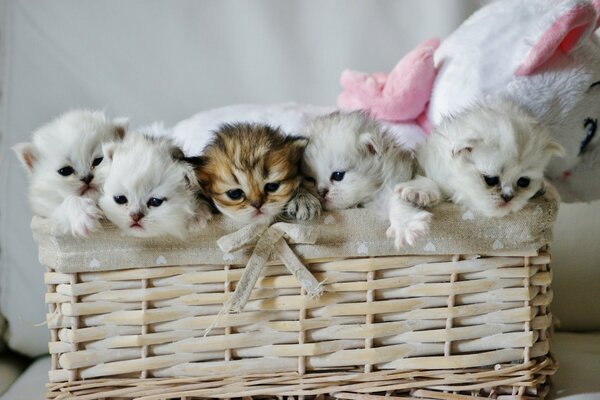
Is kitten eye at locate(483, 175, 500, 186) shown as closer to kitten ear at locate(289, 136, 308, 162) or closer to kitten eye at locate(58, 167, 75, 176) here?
kitten ear at locate(289, 136, 308, 162)

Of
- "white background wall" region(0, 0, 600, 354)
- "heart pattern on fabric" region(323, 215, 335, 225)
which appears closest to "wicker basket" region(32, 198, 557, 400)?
"heart pattern on fabric" region(323, 215, 335, 225)

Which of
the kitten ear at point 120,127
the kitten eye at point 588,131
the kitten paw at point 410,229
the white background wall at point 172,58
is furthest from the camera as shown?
the white background wall at point 172,58

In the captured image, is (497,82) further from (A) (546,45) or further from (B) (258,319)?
(B) (258,319)

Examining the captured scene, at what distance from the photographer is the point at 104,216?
1117 mm

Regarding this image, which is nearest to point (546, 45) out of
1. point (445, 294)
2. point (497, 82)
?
point (497, 82)

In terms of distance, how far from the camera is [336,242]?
1.11m

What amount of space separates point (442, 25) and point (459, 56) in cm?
44

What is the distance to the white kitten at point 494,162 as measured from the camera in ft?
3.68

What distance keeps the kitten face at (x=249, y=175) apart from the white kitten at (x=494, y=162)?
27 cm

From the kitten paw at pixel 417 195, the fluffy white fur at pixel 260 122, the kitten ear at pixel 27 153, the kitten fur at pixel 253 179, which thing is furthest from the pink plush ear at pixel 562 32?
the kitten ear at pixel 27 153

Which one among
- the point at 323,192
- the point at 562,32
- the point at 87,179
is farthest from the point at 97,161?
the point at 562,32

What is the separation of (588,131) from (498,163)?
42cm

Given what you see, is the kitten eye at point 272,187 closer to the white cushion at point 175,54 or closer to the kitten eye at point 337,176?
the kitten eye at point 337,176

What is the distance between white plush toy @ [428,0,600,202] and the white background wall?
0.38m
